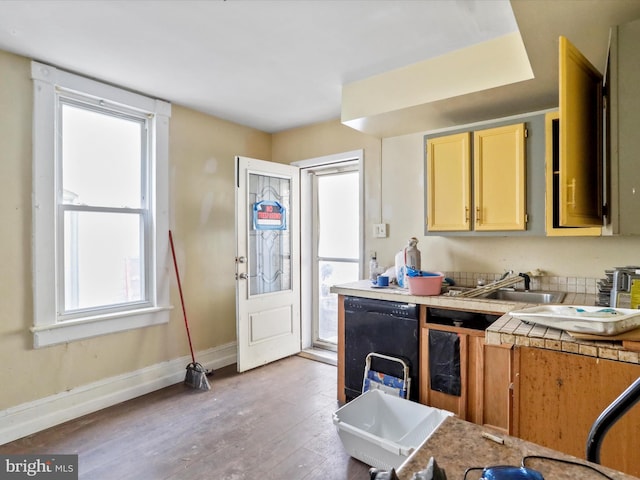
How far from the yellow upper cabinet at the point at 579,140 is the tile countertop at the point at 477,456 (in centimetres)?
99

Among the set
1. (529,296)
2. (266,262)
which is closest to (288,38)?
(266,262)

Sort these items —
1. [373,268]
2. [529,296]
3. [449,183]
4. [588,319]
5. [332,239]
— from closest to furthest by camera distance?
[588,319]
[529,296]
[449,183]
[373,268]
[332,239]

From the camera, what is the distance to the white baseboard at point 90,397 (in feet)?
7.68

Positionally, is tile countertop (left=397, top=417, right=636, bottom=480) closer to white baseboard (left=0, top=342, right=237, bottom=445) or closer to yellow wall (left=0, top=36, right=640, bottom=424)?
yellow wall (left=0, top=36, right=640, bottom=424)

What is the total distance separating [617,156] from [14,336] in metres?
3.48

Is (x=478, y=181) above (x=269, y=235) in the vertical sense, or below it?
above

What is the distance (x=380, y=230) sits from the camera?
332 centimetres

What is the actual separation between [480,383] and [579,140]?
4.64 feet

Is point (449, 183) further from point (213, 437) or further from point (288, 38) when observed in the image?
point (213, 437)

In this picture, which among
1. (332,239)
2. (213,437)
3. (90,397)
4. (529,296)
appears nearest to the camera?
(213,437)

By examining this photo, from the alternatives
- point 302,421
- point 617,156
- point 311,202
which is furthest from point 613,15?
point 311,202

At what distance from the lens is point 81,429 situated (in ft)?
8.04

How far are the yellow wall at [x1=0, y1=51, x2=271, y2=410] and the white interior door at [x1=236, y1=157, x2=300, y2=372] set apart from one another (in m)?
0.35

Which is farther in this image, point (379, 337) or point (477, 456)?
point (379, 337)
